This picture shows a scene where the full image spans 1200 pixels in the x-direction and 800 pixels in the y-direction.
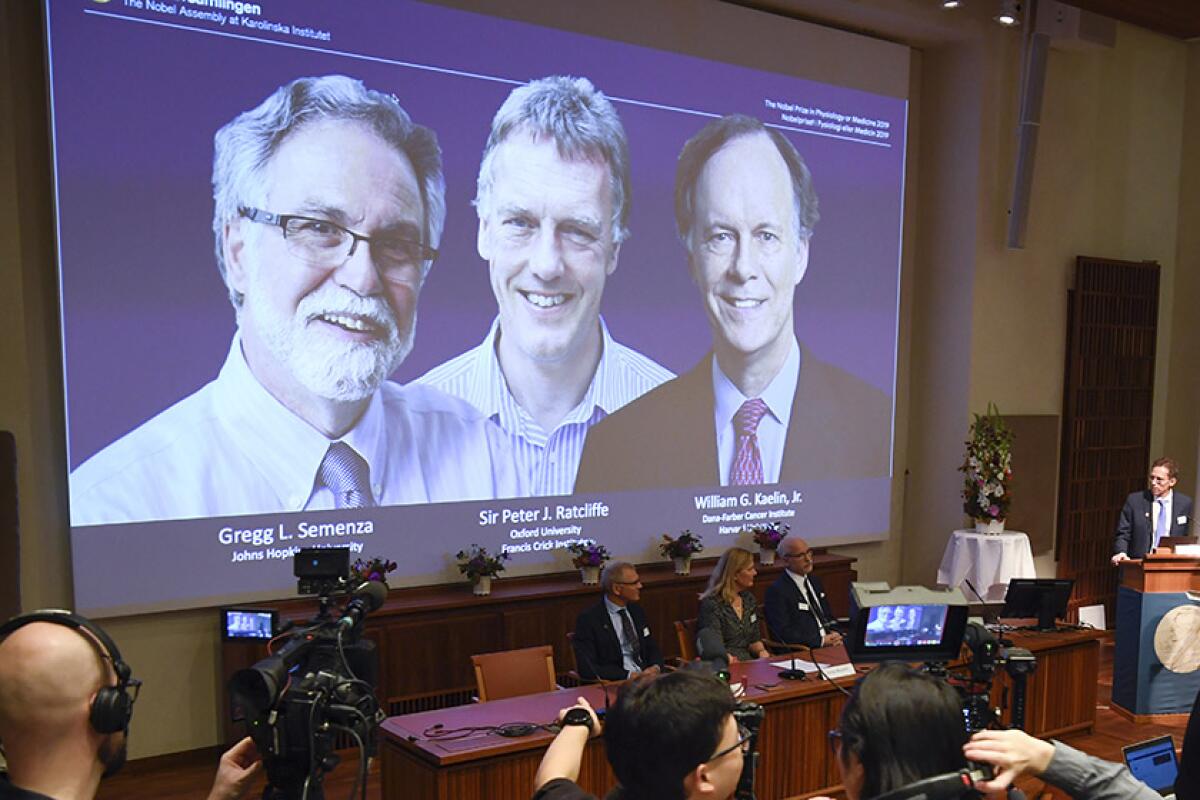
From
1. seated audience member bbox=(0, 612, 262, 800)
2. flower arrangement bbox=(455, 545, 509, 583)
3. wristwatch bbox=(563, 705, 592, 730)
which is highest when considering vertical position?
seated audience member bbox=(0, 612, 262, 800)

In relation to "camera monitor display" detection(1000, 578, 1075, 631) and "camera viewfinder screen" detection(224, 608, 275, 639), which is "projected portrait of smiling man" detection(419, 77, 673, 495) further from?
"camera monitor display" detection(1000, 578, 1075, 631)

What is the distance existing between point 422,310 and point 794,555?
2686mm

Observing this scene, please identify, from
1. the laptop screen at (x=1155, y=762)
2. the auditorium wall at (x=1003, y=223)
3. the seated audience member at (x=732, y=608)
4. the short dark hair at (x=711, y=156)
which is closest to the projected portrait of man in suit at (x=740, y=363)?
the short dark hair at (x=711, y=156)

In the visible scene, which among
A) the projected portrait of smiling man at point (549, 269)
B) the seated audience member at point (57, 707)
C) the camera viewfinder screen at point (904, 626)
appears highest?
the projected portrait of smiling man at point (549, 269)

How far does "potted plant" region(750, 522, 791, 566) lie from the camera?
715cm

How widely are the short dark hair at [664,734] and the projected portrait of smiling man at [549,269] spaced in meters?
4.37

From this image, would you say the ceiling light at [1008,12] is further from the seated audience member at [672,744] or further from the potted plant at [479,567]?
the seated audience member at [672,744]

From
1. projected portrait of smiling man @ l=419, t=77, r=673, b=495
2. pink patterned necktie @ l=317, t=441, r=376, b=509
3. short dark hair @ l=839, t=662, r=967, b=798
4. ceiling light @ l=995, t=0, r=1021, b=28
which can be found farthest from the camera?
ceiling light @ l=995, t=0, r=1021, b=28

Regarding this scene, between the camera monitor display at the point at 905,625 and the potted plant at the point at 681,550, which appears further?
the potted plant at the point at 681,550

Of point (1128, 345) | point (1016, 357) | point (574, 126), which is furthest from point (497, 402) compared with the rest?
point (1128, 345)

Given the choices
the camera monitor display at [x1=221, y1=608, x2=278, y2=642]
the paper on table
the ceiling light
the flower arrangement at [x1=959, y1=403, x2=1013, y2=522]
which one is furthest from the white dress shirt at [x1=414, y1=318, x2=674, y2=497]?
the ceiling light

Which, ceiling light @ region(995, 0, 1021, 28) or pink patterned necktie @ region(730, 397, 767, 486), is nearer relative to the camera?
pink patterned necktie @ region(730, 397, 767, 486)

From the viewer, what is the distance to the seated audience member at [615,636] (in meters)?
5.02

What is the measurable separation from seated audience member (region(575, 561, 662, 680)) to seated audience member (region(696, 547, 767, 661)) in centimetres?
40
